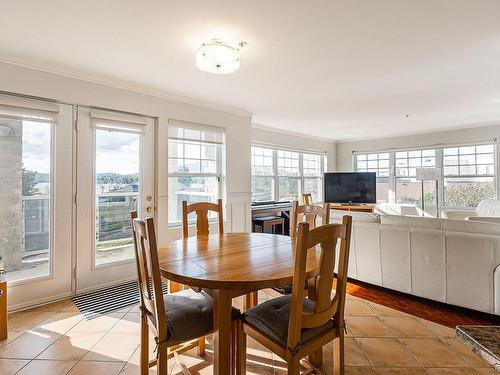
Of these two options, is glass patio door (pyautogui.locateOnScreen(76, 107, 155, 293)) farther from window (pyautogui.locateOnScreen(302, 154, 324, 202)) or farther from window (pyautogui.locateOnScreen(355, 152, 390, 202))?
window (pyautogui.locateOnScreen(355, 152, 390, 202))

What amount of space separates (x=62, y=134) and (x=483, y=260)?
13.8 feet

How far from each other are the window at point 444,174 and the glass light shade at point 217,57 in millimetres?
5600

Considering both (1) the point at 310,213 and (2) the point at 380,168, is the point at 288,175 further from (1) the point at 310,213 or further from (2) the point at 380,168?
(1) the point at 310,213

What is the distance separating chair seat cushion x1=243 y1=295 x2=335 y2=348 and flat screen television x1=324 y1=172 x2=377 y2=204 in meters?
5.23

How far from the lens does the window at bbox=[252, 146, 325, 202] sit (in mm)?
5768

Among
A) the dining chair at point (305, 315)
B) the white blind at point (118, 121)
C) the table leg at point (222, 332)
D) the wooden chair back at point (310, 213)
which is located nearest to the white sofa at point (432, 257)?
the wooden chair back at point (310, 213)

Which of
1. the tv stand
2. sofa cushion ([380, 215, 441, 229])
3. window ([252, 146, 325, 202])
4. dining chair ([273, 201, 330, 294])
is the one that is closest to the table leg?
dining chair ([273, 201, 330, 294])

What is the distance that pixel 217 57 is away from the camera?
2.13m

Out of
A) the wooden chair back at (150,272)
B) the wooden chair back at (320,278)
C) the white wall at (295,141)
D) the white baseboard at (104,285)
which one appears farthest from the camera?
the white wall at (295,141)

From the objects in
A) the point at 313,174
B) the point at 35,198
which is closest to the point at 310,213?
the point at 35,198

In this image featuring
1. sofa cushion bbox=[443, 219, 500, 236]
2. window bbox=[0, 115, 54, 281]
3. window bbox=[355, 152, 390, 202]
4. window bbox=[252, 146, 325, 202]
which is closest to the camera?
sofa cushion bbox=[443, 219, 500, 236]

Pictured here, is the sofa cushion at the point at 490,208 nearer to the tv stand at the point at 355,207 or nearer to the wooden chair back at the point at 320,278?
the tv stand at the point at 355,207

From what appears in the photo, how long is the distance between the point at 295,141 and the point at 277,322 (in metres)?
A: 5.42

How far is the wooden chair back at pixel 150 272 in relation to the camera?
1331 mm
